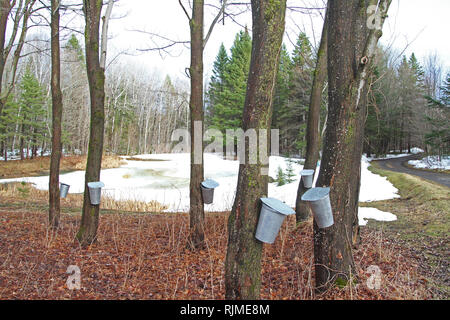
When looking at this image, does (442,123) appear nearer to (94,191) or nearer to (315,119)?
(315,119)

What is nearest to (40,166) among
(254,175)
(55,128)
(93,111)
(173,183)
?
(173,183)

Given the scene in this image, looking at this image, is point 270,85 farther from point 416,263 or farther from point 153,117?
point 153,117

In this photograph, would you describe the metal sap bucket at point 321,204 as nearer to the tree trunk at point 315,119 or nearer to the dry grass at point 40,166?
the tree trunk at point 315,119

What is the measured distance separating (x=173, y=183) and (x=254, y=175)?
42.3 ft

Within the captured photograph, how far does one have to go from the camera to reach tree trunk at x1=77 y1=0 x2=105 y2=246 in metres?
Answer: 4.28

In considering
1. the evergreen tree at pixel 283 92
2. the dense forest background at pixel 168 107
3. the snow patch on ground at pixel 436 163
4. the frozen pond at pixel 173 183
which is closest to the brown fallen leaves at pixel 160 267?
the frozen pond at pixel 173 183

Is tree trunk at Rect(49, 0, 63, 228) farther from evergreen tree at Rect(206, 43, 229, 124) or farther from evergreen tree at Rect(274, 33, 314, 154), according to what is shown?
evergreen tree at Rect(206, 43, 229, 124)

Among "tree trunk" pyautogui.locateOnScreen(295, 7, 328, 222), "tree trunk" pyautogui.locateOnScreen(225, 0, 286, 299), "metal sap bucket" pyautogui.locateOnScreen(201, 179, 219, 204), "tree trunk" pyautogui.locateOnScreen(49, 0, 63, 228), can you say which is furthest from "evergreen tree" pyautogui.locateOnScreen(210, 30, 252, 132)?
"tree trunk" pyautogui.locateOnScreen(225, 0, 286, 299)

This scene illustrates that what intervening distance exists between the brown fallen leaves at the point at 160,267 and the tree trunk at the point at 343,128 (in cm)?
23

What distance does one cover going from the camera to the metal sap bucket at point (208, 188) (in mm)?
4105

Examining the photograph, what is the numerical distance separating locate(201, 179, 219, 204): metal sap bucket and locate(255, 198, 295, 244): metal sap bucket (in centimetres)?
199

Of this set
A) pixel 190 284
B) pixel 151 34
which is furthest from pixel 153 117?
pixel 190 284

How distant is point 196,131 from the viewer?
171 inches

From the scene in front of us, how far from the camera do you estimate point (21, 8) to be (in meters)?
7.06
